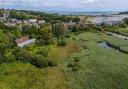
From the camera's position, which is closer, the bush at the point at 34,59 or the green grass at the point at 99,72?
the green grass at the point at 99,72

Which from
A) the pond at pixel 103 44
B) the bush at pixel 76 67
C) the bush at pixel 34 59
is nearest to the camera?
the bush at pixel 76 67

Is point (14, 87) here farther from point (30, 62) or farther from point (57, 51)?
point (57, 51)

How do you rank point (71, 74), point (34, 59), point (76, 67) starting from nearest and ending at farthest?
point (71, 74), point (76, 67), point (34, 59)

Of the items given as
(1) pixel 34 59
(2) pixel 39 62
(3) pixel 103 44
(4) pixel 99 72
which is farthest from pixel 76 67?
(3) pixel 103 44

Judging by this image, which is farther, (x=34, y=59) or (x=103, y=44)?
(x=103, y=44)

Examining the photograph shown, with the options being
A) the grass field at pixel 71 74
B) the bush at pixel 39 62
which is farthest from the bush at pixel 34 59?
the grass field at pixel 71 74

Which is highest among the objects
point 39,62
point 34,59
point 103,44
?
point 34,59

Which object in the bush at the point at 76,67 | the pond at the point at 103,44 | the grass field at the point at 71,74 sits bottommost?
the pond at the point at 103,44

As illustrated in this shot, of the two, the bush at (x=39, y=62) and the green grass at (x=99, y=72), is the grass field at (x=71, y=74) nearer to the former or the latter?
the green grass at (x=99, y=72)

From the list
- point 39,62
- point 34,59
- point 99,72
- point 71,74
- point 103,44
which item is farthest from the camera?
point 103,44

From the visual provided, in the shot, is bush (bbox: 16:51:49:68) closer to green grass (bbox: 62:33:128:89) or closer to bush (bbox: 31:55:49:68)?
bush (bbox: 31:55:49:68)

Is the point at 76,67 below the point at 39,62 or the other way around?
below

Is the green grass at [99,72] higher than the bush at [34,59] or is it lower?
lower

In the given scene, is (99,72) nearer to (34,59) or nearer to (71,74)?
(71,74)
